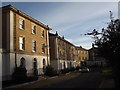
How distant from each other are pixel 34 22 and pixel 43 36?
15.2 feet

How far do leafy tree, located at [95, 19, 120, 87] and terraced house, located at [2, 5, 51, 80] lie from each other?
14838mm

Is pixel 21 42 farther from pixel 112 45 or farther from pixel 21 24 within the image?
pixel 112 45

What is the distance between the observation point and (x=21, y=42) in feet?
91.8

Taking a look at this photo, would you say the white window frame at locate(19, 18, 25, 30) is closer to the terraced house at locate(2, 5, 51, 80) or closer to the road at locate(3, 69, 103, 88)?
the terraced house at locate(2, 5, 51, 80)

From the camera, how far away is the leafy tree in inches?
414

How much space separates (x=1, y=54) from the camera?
77.2ft

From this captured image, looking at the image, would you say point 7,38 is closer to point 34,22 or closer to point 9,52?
point 9,52

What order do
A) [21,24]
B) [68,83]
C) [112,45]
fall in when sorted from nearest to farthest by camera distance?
1. [112,45]
2. [68,83]
3. [21,24]

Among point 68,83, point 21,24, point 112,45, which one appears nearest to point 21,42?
point 21,24

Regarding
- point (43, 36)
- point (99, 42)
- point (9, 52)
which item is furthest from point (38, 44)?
point (99, 42)

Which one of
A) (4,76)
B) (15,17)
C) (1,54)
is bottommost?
(4,76)

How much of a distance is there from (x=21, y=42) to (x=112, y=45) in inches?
743

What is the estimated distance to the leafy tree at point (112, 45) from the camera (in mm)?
10512

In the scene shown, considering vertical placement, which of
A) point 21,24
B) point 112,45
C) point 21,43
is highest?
point 21,24
